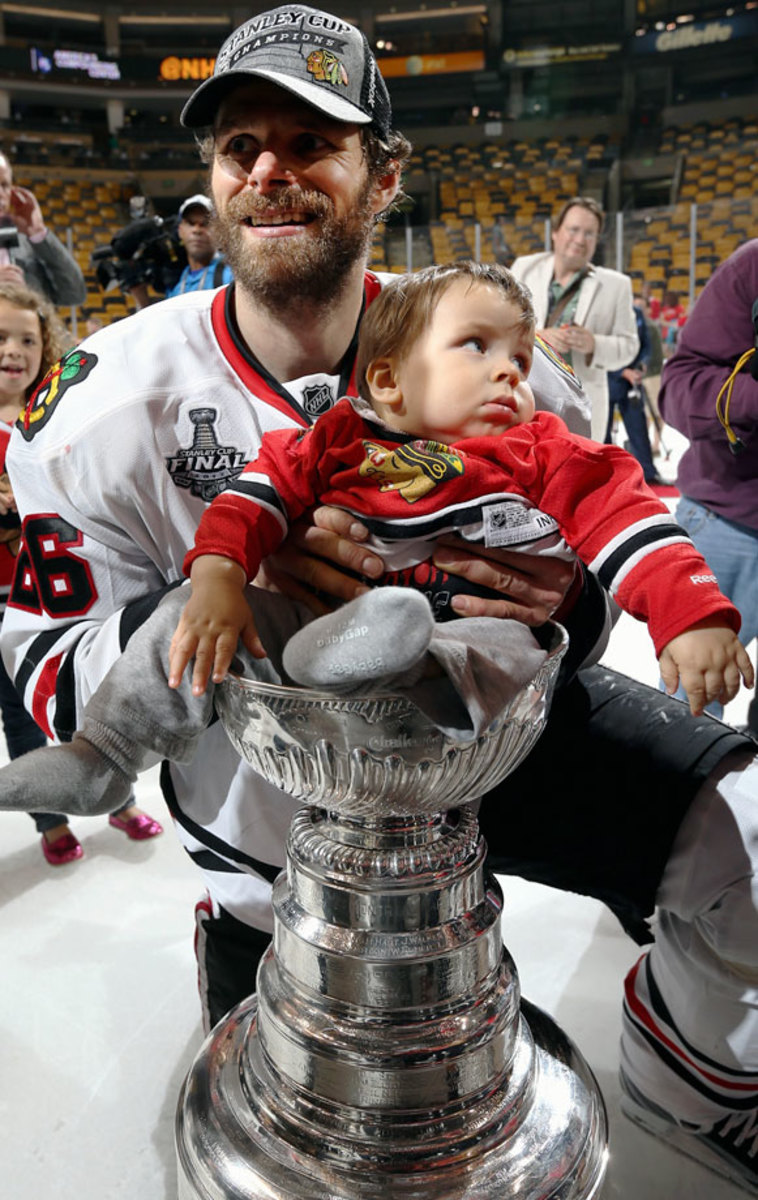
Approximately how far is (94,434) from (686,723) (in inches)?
28.8

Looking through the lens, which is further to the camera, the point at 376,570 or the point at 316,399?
the point at 316,399

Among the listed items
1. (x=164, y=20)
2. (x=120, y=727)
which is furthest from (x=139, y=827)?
(x=164, y=20)

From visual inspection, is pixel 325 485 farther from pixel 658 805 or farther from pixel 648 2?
pixel 648 2

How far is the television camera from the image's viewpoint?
374cm

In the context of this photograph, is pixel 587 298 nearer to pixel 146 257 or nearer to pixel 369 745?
pixel 146 257

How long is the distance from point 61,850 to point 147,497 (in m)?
1.04

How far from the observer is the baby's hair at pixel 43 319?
80.6 inches

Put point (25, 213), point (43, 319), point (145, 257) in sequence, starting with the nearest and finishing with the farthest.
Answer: point (43, 319), point (25, 213), point (145, 257)

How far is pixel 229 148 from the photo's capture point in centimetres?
105

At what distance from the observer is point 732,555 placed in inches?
68.1

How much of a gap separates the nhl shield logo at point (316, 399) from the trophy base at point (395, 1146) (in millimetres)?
675

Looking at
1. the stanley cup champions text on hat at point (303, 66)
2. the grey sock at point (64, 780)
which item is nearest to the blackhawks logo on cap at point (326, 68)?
the stanley cup champions text on hat at point (303, 66)

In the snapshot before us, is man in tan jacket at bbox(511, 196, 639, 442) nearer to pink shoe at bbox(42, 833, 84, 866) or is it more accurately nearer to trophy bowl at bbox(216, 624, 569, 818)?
pink shoe at bbox(42, 833, 84, 866)

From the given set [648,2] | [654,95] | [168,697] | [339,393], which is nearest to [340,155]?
[339,393]
